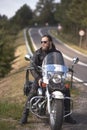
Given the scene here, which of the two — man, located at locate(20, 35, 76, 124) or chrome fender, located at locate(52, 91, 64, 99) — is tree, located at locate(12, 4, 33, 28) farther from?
chrome fender, located at locate(52, 91, 64, 99)

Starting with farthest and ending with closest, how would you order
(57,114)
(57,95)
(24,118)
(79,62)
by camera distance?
(79,62)
(24,118)
(57,95)
(57,114)

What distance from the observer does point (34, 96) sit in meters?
8.41

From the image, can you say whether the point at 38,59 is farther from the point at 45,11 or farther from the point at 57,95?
the point at 45,11

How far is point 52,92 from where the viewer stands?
25.1 feet

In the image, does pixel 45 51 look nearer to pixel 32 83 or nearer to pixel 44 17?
pixel 32 83

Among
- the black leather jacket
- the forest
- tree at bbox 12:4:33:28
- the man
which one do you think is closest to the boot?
the man

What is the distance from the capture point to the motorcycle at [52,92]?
7.40 m

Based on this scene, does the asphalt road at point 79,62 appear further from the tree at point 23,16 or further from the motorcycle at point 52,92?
the tree at point 23,16

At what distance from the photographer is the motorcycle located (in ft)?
24.3

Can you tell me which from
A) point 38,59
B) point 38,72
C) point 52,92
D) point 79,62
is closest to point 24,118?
point 38,72

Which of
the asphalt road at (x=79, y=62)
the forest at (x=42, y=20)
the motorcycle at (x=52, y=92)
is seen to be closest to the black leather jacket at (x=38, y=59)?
the motorcycle at (x=52, y=92)

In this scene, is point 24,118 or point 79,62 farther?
point 79,62

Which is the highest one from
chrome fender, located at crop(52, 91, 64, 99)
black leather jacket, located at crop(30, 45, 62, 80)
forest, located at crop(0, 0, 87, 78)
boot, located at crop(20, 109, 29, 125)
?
forest, located at crop(0, 0, 87, 78)

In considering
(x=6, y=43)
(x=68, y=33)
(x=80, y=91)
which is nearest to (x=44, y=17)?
(x=68, y=33)
